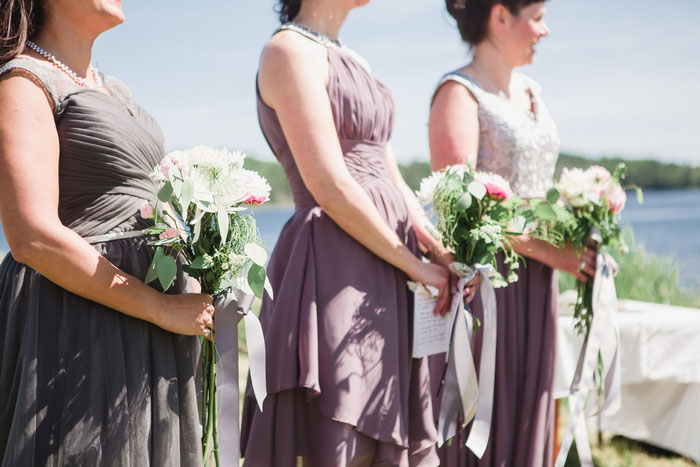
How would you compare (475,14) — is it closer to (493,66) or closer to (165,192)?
(493,66)

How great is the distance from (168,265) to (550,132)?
2.16m

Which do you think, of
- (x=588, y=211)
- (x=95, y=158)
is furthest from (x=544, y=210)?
(x=95, y=158)

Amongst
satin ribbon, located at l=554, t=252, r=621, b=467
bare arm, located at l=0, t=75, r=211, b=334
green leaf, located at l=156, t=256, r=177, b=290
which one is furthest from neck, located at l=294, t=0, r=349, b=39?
satin ribbon, located at l=554, t=252, r=621, b=467

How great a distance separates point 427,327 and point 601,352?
98 cm

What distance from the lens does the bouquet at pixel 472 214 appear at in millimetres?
2275

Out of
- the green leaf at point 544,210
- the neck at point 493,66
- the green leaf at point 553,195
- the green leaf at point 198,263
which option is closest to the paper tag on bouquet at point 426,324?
the green leaf at point 544,210

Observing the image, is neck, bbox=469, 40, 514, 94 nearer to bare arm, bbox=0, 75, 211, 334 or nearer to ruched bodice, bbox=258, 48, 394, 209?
ruched bodice, bbox=258, 48, 394, 209

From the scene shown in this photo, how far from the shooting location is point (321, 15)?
2.39 m

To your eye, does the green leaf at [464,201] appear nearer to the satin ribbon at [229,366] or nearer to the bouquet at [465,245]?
the bouquet at [465,245]

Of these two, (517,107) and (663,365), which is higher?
(517,107)

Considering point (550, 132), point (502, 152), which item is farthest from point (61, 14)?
point (550, 132)

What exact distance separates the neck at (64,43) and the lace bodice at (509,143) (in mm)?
1684

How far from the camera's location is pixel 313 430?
2.14 meters

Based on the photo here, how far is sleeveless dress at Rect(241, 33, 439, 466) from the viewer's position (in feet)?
6.88
